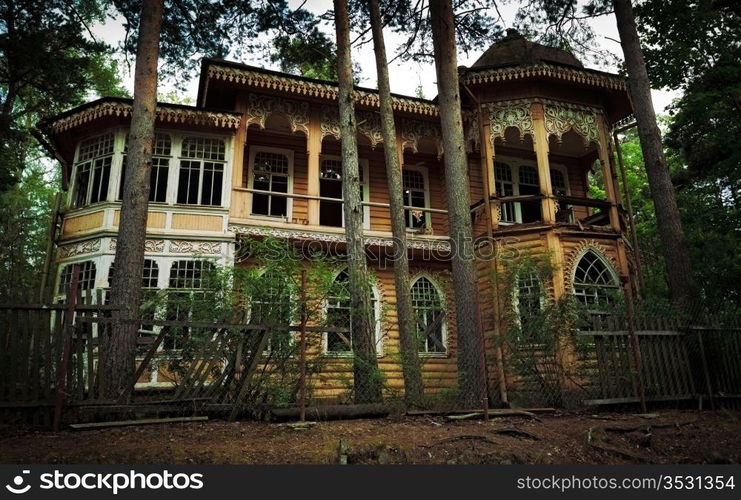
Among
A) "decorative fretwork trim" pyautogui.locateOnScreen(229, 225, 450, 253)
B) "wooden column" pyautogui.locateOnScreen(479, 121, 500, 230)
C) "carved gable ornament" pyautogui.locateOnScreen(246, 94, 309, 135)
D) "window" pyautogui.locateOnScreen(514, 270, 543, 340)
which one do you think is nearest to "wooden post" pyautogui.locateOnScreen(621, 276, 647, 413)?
"window" pyautogui.locateOnScreen(514, 270, 543, 340)

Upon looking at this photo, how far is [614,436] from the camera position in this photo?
6.43 meters

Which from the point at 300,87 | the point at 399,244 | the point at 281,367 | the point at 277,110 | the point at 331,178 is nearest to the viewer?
the point at 281,367

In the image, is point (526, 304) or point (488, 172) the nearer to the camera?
point (526, 304)

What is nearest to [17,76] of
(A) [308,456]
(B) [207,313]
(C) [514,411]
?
(B) [207,313]

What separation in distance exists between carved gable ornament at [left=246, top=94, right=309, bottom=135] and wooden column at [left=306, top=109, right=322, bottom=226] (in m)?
0.19

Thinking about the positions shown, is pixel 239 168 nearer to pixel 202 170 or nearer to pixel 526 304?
pixel 202 170

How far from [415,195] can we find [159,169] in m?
7.81

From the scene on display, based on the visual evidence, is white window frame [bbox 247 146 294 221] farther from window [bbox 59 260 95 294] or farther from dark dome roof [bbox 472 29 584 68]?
dark dome roof [bbox 472 29 584 68]

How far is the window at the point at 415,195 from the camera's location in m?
16.2

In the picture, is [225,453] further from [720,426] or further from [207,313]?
[720,426]

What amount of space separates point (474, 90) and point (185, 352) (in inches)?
450

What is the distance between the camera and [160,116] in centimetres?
1288

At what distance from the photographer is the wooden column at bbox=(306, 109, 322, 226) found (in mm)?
13711

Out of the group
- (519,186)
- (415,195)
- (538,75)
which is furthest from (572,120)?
(415,195)
